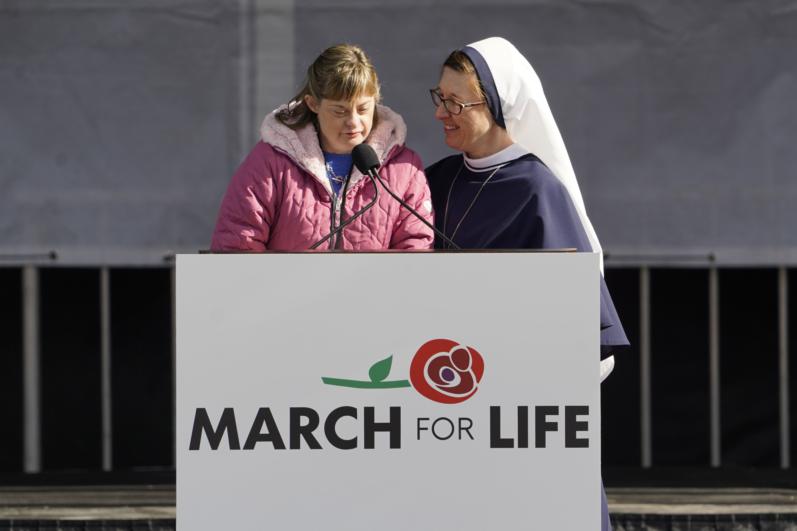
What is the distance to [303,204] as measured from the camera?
2.86 meters

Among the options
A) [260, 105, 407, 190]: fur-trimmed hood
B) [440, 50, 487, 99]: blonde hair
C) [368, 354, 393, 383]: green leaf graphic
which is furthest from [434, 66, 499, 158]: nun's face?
[368, 354, 393, 383]: green leaf graphic

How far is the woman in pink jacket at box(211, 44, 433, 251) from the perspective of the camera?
2.84 metres

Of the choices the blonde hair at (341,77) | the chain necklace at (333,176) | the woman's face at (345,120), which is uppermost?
the blonde hair at (341,77)

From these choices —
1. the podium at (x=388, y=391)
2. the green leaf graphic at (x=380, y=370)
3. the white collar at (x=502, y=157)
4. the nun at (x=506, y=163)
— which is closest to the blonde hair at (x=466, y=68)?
the nun at (x=506, y=163)

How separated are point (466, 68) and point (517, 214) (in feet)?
1.15

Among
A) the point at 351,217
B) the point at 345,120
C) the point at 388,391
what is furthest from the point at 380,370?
the point at 345,120

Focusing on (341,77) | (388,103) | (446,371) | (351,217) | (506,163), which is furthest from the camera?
(388,103)

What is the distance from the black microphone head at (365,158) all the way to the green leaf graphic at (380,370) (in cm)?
47

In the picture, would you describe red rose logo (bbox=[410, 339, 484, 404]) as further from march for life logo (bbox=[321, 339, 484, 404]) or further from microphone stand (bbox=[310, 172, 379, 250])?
microphone stand (bbox=[310, 172, 379, 250])

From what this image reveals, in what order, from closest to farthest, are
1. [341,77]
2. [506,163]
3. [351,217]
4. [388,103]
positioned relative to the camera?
[351,217], [341,77], [506,163], [388,103]

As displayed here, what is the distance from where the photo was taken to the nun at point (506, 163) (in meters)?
2.86

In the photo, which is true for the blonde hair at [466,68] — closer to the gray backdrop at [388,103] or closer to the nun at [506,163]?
the nun at [506,163]

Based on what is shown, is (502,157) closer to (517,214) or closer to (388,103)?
(517,214)

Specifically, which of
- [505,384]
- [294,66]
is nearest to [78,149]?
[294,66]
